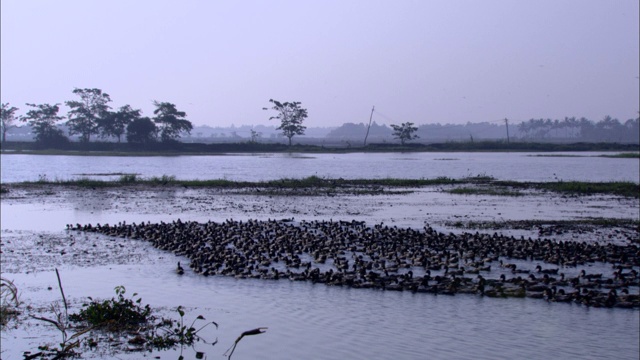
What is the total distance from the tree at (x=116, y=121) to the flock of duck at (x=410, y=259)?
7904 cm

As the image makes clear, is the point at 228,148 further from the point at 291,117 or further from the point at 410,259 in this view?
the point at 410,259

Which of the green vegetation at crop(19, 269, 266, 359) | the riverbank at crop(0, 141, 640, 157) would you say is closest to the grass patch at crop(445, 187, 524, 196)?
the green vegetation at crop(19, 269, 266, 359)

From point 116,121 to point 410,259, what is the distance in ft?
287

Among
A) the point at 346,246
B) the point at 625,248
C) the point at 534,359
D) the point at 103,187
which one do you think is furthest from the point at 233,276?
the point at 103,187

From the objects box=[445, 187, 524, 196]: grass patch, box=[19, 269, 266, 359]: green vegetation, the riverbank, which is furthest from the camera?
the riverbank

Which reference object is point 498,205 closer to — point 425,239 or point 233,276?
point 425,239

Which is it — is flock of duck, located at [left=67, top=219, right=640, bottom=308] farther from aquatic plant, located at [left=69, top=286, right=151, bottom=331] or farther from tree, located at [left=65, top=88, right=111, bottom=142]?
tree, located at [left=65, top=88, right=111, bottom=142]

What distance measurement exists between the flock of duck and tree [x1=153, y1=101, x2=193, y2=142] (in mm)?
76880

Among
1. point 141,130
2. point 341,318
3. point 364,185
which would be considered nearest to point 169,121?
point 141,130

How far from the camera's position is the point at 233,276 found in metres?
16.9

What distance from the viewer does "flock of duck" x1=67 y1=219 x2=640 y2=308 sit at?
15688 mm

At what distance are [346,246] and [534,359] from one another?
30.3 feet

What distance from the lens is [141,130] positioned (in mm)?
96500

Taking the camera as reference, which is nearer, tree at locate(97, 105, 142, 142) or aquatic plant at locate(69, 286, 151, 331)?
aquatic plant at locate(69, 286, 151, 331)
